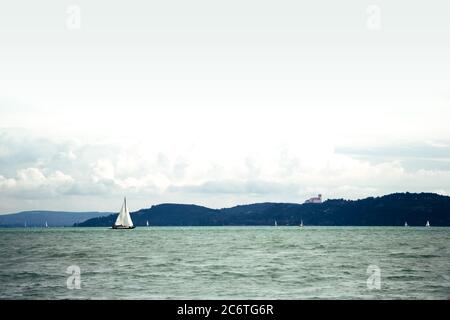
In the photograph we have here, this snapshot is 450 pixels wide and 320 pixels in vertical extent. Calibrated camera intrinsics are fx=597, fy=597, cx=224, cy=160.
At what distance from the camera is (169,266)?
5034 cm

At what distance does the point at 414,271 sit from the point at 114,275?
2214cm

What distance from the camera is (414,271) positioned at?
4472 cm

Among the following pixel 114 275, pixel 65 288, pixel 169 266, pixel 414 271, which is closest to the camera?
pixel 65 288
